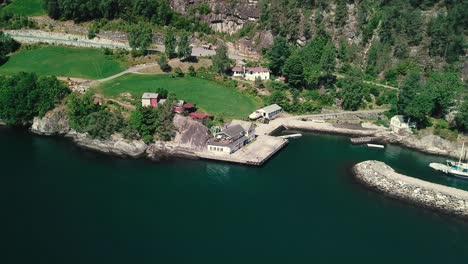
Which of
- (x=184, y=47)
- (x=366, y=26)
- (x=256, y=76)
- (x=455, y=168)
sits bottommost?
(x=455, y=168)

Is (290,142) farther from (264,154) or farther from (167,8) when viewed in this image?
(167,8)

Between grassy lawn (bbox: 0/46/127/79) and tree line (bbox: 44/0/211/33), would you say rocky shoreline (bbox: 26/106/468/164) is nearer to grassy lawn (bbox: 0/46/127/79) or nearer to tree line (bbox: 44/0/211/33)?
grassy lawn (bbox: 0/46/127/79)

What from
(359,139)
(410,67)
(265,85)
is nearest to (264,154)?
(359,139)

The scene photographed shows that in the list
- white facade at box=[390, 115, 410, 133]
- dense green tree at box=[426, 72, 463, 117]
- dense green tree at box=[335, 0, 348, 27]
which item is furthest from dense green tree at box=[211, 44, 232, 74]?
dense green tree at box=[426, 72, 463, 117]

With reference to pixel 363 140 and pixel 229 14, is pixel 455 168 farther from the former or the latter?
pixel 229 14

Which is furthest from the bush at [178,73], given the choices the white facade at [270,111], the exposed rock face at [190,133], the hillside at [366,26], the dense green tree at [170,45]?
the hillside at [366,26]

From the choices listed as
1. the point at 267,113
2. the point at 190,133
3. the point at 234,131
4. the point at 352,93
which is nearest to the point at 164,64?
the point at 267,113
